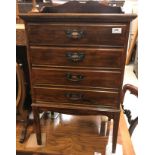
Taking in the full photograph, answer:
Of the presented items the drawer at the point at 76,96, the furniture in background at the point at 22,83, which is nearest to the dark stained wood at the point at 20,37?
the furniture in background at the point at 22,83

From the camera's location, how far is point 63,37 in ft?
3.07

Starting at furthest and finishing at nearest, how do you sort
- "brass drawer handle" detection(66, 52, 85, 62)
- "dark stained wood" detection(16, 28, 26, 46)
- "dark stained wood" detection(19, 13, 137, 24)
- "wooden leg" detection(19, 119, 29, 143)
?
"wooden leg" detection(19, 119, 29, 143) → "dark stained wood" detection(16, 28, 26, 46) → "brass drawer handle" detection(66, 52, 85, 62) → "dark stained wood" detection(19, 13, 137, 24)

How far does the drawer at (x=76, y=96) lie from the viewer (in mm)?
1009

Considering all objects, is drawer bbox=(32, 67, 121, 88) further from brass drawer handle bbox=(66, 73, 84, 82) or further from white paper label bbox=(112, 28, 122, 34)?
white paper label bbox=(112, 28, 122, 34)

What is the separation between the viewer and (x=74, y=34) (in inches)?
36.1

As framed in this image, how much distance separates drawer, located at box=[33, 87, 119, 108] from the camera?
101 centimetres

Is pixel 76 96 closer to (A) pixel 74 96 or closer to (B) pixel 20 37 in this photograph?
(A) pixel 74 96

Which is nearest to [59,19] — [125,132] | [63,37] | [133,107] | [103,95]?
[63,37]

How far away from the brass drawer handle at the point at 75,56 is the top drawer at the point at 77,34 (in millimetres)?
45

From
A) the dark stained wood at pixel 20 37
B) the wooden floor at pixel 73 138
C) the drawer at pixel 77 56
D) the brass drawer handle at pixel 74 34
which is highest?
the brass drawer handle at pixel 74 34

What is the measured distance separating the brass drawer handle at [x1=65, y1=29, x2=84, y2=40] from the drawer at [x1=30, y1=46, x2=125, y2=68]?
6 centimetres

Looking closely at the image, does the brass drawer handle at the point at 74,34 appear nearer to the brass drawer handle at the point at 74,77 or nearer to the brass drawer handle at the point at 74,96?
the brass drawer handle at the point at 74,77

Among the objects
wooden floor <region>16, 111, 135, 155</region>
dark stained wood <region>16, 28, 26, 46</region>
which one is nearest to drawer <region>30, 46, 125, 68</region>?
dark stained wood <region>16, 28, 26, 46</region>

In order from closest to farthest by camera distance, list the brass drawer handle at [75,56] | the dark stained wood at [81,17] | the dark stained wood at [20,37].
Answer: the dark stained wood at [81,17], the brass drawer handle at [75,56], the dark stained wood at [20,37]
